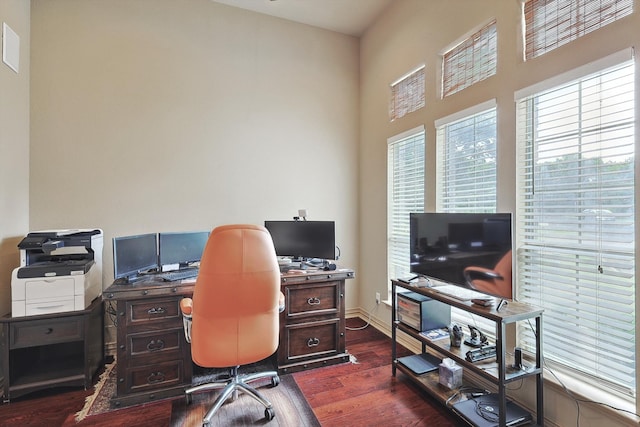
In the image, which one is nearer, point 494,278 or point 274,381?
point 494,278

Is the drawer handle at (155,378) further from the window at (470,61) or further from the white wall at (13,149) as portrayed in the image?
the window at (470,61)

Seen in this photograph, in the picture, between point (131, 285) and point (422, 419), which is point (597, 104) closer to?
point (422, 419)

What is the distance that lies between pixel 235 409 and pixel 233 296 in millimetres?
942

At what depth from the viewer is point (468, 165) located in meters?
2.42

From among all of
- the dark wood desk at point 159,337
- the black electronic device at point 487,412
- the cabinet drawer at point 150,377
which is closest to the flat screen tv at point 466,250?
the black electronic device at point 487,412

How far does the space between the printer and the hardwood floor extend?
0.65 metres

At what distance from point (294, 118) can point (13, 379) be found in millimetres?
3364

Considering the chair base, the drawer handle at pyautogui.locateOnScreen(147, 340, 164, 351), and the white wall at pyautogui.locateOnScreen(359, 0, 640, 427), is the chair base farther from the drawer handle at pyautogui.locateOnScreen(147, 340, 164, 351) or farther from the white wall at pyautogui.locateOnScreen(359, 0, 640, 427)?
the white wall at pyautogui.locateOnScreen(359, 0, 640, 427)

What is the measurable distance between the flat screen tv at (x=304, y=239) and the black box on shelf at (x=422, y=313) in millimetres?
810

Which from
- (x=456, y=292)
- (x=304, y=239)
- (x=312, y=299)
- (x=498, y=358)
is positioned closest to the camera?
(x=498, y=358)

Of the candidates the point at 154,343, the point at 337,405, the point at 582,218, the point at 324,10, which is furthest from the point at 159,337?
the point at 324,10

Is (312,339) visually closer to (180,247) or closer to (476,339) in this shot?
(476,339)

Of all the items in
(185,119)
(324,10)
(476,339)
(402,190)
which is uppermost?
(324,10)

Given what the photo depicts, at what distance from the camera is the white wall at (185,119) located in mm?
2732
